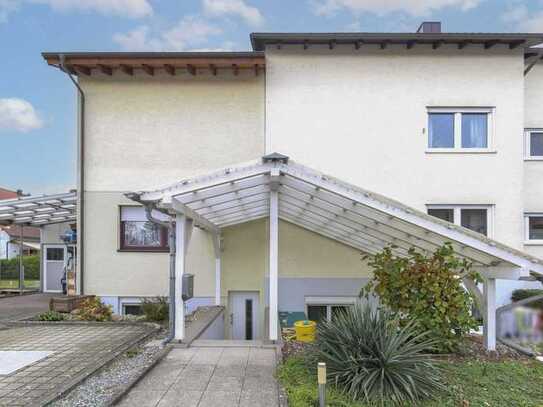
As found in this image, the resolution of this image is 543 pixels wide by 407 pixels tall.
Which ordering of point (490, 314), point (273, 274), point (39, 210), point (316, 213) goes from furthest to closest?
point (39, 210)
point (316, 213)
point (273, 274)
point (490, 314)

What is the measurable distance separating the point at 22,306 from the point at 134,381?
9486 mm

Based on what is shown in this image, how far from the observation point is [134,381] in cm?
524

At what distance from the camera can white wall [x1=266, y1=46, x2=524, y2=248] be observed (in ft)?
35.7

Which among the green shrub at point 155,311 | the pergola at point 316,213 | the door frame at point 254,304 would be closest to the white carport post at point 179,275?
the pergola at point 316,213

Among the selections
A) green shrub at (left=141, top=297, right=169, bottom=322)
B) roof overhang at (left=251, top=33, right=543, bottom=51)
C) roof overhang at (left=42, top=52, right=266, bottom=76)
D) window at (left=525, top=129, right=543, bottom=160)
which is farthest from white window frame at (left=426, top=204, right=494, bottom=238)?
green shrub at (left=141, top=297, right=169, bottom=322)

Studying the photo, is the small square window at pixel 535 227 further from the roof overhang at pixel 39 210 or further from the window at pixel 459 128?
the roof overhang at pixel 39 210

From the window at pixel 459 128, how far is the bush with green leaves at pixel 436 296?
5.43 m

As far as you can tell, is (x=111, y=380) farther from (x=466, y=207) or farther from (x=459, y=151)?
(x=459, y=151)

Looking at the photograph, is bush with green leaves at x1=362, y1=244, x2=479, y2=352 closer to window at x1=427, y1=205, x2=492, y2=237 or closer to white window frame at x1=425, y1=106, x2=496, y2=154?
window at x1=427, y1=205, x2=492, y2=237

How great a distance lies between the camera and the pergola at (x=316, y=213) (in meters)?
6.19

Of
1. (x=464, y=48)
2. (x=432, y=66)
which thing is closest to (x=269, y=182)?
(x=432, y=66)

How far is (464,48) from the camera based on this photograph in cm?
1092

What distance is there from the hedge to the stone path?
1863cm

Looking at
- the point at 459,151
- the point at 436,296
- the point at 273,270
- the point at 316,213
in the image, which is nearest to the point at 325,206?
the point at 316,213
